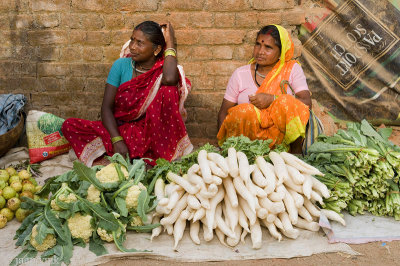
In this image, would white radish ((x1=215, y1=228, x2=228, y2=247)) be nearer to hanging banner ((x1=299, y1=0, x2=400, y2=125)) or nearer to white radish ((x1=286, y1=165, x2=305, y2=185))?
white radish ((x1=286, y1=165, x2=305, y2=185))

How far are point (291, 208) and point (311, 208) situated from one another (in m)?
0.20

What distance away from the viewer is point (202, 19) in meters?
4.43

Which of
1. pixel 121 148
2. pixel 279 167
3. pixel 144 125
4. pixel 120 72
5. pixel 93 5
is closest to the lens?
pixel 279 167

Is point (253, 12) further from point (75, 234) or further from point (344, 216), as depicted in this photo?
point (75, 234)

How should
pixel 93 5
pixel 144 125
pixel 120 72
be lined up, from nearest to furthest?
1. pixel 144 125
2. pixel 120 72
3. pixel 93 5

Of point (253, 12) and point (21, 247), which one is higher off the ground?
point (253, 12)

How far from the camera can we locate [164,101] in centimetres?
405

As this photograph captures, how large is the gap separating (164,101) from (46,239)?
1.85 meters

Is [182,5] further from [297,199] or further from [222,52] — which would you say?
[297,199]

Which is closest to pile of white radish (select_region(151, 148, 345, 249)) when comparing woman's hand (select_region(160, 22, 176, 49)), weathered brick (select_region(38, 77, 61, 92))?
woman's hand (select_region(160, 22, 176, 49))

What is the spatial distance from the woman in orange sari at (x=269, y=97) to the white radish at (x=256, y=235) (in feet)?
3.89

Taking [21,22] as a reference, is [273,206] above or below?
below

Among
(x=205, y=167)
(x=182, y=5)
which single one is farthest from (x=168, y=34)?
(x=205, y=167)

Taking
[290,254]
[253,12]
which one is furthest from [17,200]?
[253,12]
